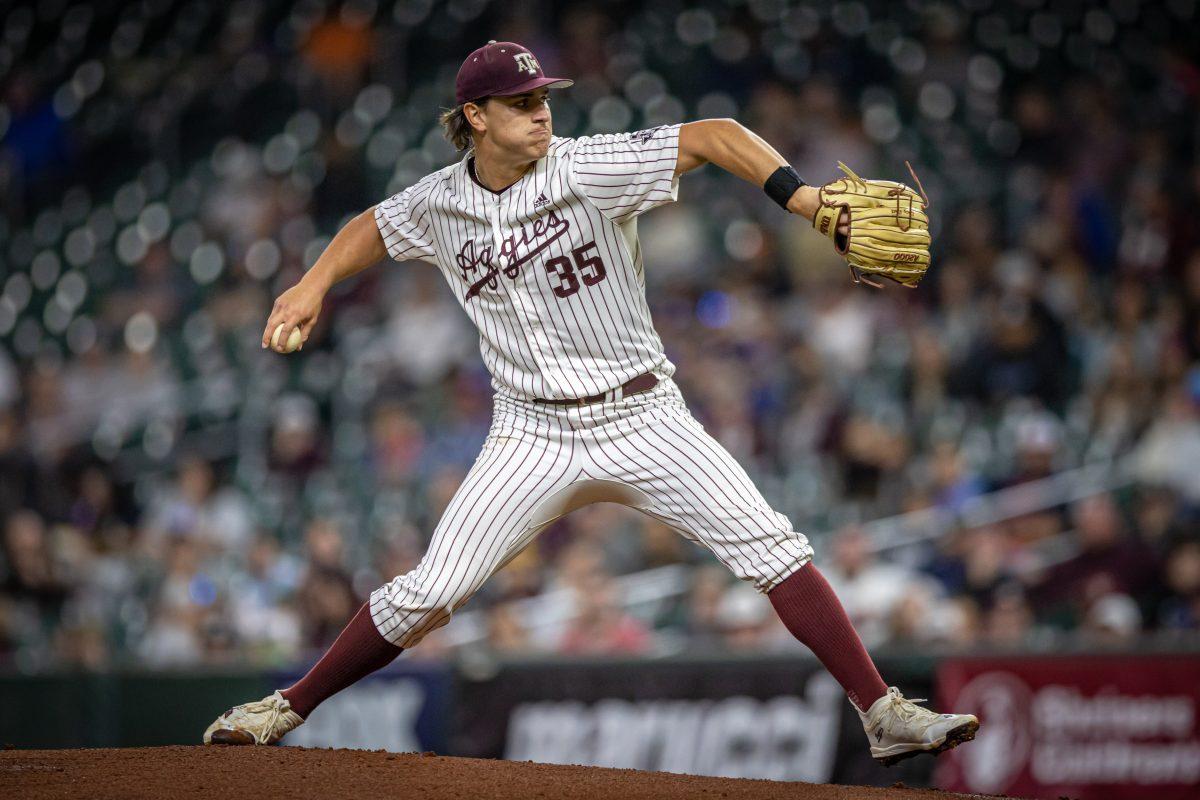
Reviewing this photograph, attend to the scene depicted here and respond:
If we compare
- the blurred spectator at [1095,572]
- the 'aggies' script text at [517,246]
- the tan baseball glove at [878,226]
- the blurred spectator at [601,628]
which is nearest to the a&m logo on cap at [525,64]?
the 'aggies' script text at [517,246]

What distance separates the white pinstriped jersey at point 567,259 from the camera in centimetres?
355

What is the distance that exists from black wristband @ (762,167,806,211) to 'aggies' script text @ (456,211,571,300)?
0.52 meters

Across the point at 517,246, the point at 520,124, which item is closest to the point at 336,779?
the point at 517,246

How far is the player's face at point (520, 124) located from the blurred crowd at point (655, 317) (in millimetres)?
3585

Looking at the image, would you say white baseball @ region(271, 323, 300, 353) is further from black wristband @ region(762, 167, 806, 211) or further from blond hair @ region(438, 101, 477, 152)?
black wristband @ region(762, 167, 806, 211)

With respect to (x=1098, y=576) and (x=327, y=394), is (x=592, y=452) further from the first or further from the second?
(x=327, y=394)

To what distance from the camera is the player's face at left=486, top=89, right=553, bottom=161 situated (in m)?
3.63

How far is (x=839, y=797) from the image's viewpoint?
140 inches

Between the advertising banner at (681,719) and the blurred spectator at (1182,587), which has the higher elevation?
the blurred spectator at (1182,587)

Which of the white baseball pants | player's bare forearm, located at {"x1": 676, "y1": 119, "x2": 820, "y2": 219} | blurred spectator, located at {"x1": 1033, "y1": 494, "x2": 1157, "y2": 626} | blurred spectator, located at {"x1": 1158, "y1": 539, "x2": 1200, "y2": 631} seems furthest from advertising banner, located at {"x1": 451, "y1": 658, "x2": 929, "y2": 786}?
player's bare forearm, located at {"x1": 676, "y1": 119, "x2": 820, "y2": 219}

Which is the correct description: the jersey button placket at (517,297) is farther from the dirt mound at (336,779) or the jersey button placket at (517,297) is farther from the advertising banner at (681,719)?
the advertising banner at (681,719)

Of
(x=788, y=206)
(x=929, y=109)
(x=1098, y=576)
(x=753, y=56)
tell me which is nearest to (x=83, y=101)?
→ (x=753, y=56)

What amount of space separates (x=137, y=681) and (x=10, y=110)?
588cm

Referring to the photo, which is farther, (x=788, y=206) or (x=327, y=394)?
(x=327, y=394)
